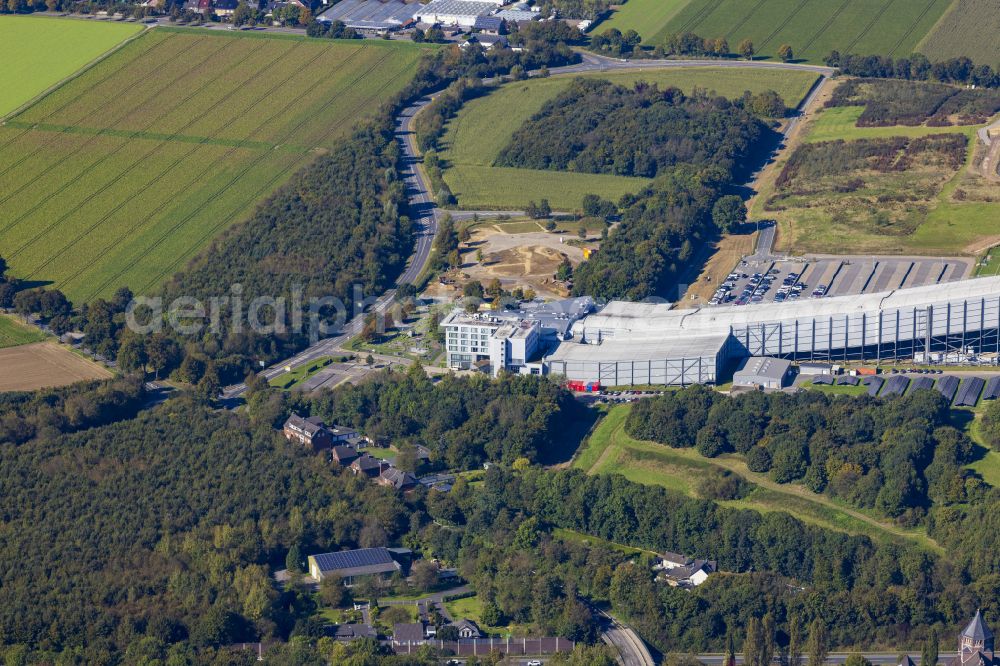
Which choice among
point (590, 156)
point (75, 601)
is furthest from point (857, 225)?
point (75, 601)

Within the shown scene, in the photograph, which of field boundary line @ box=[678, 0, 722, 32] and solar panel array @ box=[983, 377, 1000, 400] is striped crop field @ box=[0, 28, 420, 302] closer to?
field boundary line @ box=[678, 0, 722, 32]

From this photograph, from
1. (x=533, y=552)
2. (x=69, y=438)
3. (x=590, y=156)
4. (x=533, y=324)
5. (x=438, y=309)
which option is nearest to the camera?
(x=533, y=552)

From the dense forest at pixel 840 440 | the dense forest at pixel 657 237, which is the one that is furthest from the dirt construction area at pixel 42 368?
the dense forest at pixel 840 440

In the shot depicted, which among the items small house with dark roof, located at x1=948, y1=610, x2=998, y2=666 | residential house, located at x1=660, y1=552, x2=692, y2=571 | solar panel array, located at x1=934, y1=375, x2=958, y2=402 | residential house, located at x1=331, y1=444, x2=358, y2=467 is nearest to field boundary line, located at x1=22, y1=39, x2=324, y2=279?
residential house, located at x1=331, y1=444, x2=358, y2=467

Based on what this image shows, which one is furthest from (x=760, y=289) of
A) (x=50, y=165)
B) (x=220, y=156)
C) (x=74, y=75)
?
(x=74, y=75)

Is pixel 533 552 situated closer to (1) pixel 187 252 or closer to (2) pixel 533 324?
(2) pixel 533 324

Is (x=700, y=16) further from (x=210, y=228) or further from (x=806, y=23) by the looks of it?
(x=210, y=228)
